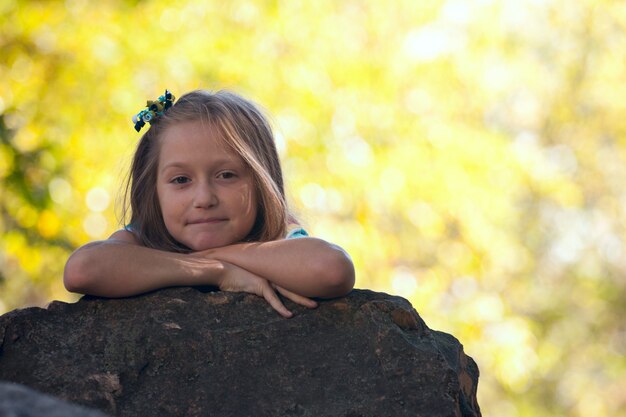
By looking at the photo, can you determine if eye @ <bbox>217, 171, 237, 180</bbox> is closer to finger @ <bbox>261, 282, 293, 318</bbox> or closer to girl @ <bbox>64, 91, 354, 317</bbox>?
girl @ <bbox>64, 91, 354, 317</bbox>

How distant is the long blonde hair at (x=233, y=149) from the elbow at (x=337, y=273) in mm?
419

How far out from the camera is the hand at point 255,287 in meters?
2.51

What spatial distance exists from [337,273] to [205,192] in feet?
1.70

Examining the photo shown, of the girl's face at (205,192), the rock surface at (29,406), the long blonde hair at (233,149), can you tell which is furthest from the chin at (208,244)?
the rock surface at (29,406)

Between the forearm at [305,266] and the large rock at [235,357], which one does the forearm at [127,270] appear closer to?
the large rock at [235,357]

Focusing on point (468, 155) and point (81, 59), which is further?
point (468, 155)

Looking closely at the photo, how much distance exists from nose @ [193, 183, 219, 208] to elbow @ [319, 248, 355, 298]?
0.45 meters

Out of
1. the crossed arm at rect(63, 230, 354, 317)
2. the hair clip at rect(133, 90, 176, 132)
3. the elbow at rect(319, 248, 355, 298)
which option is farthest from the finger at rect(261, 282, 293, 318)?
the hair clip at rect(133, 90, 176, 132)

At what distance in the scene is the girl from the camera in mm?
2494

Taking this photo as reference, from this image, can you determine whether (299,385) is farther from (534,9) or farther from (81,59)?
Result: (534,9)

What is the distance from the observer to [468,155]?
6.37 metres

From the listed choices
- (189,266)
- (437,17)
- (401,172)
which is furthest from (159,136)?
(437,17)

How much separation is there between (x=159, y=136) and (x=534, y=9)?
7.17 metres

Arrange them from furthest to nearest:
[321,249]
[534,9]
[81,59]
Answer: [534,9] → [81,59] → [321,249]
